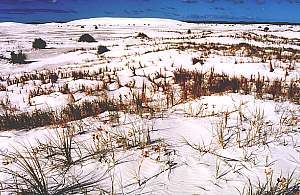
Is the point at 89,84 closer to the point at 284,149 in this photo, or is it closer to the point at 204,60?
the point at 204,60

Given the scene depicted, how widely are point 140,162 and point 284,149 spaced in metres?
1.49

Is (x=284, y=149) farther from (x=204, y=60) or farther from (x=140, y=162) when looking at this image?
(x=204, y=60)

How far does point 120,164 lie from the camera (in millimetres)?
3277

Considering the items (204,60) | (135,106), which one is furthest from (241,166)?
(204,60)

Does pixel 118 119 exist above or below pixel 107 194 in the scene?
above

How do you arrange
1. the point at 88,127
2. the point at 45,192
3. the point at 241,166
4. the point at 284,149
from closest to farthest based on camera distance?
the point at 45,192 → the point at 241,166 → the point at 284,149 → the point at 88,127

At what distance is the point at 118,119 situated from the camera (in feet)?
14.5

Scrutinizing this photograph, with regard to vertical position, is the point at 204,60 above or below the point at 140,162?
above

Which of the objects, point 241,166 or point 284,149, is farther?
point 284,149

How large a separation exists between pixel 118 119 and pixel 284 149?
1.94 m

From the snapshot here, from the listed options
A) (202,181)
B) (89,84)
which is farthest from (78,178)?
(89,84)

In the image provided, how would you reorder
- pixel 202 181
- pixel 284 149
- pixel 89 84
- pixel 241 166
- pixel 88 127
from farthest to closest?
pixel 89 84, pixel 88 127, pixel 284 149, pixel 241 166, pixel 202 181

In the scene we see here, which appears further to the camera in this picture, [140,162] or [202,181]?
[140,162]

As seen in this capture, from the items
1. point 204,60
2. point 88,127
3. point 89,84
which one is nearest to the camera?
point 88,127
